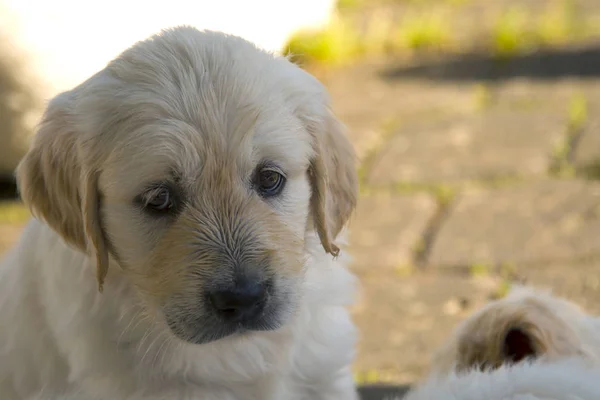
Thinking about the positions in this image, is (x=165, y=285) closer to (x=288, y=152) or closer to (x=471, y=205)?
(x=288, y=152)

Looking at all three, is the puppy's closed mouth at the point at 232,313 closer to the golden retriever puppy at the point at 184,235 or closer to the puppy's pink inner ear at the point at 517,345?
the golden retriever puppy at the point at 184,235

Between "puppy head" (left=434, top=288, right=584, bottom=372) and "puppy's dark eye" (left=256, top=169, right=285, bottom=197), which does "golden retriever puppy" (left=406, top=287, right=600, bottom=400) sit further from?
"puppy's dark eye" (left=256, top=169, right=285, bottom=197)

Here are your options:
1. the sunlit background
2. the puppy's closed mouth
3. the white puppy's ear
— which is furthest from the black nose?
the sunlit background

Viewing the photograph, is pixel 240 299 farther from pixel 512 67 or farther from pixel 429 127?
pixel 512 67

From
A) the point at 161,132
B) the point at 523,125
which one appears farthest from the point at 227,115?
the point at 523,125

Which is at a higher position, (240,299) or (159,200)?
(159,200)

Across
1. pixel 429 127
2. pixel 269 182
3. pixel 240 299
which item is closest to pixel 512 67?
pixel 429 127

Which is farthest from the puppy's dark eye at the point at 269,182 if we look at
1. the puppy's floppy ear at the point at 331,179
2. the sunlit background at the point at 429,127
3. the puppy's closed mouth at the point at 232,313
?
the sunlit background at the point at 429,127
